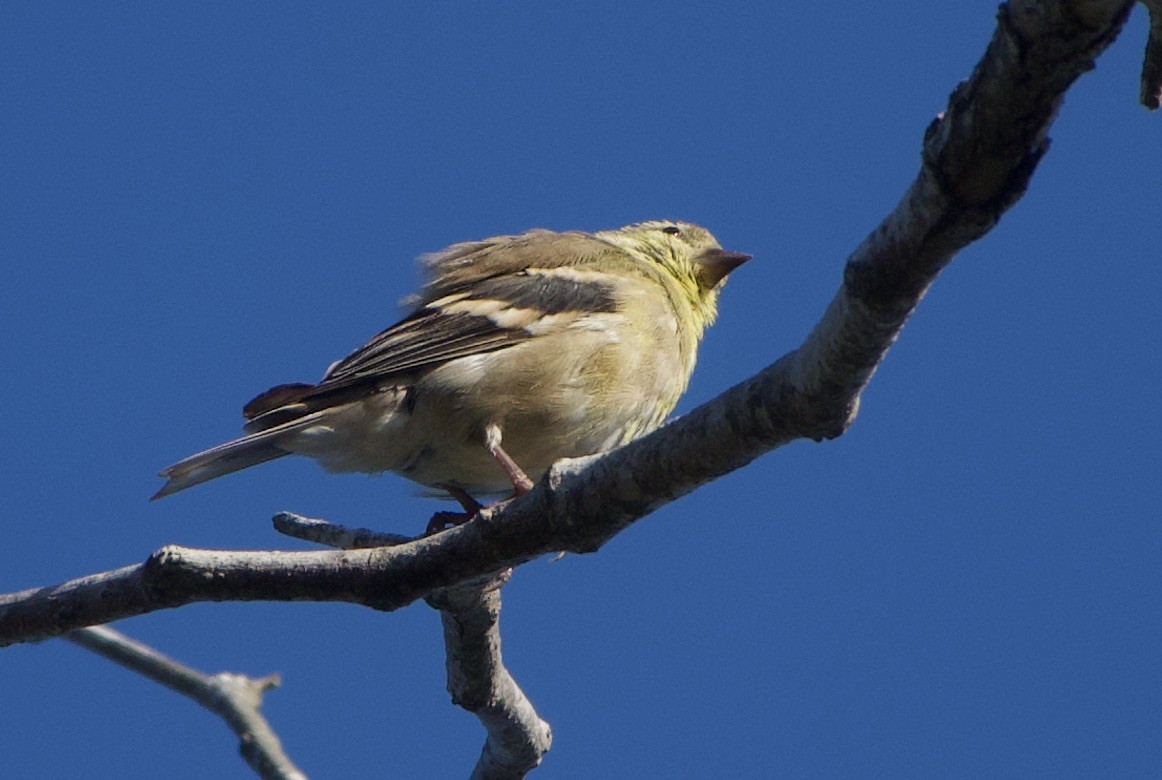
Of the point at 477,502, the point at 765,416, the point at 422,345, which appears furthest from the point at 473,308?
the point at 765,416

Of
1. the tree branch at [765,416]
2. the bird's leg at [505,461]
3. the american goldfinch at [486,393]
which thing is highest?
the american goldfinch at [486,393]

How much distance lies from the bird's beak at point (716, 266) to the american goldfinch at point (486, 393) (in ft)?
2.75

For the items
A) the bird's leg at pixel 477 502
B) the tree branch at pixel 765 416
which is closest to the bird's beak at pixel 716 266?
the bird's leg at pixel 477 502

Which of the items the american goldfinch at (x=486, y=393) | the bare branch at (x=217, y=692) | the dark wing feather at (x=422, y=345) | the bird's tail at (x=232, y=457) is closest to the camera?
the bare branch at (x=217, y=692)

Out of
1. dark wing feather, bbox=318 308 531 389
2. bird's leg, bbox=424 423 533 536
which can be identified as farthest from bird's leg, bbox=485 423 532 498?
dark wing feather, bbox=318 308 531 389

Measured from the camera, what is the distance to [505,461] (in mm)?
5695

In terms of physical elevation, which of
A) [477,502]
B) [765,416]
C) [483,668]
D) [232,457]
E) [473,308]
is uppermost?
[473,308]

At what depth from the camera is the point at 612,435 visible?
611 centimetres

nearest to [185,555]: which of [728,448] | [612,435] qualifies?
[728,448]

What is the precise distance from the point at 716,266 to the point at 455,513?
222 cm

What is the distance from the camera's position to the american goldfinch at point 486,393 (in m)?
5.80

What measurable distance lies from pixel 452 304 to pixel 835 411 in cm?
336

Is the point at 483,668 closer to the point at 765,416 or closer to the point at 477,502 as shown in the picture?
the point at 477,502

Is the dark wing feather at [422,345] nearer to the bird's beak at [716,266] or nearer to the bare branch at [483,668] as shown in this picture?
the bare branch at [483,668]
